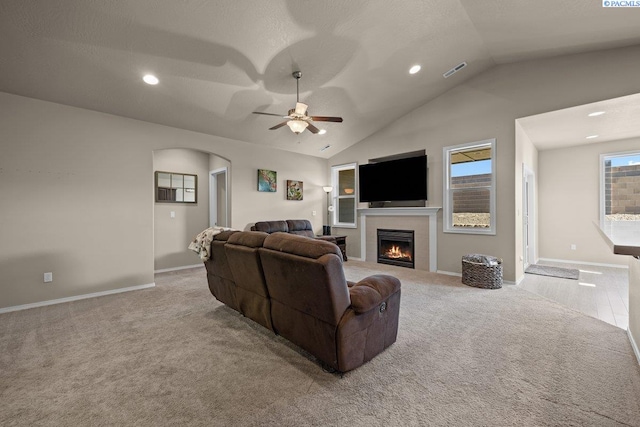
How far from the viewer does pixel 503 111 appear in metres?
4.23

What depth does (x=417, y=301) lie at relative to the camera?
11.3 ft

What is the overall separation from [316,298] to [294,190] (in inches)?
190

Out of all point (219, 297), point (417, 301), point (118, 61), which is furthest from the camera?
point (417, 301)

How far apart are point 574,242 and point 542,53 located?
429 cm

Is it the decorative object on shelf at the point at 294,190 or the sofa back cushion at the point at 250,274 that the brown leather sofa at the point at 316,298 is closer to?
the sofa back cushion at the point at 250,274

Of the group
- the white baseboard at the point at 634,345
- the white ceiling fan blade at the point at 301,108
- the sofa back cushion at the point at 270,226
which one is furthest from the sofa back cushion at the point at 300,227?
the white baseboard at the point at 634,345

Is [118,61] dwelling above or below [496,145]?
above

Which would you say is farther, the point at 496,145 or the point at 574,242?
the point at 574,242

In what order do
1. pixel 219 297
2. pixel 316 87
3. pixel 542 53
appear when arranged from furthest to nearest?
pixel 316 87 < pixel 542 53 < pixel 219 297

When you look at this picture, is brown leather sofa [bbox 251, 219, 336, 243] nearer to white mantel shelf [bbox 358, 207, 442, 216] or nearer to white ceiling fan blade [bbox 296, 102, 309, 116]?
white mantel shelf [bbox 358, 207, 442, 216]

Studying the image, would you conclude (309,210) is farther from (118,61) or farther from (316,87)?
(118,61)

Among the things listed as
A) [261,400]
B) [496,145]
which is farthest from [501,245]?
[261,400]

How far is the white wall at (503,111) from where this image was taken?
3410mm

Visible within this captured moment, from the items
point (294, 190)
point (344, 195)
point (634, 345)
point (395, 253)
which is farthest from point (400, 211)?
point (634, 345)
